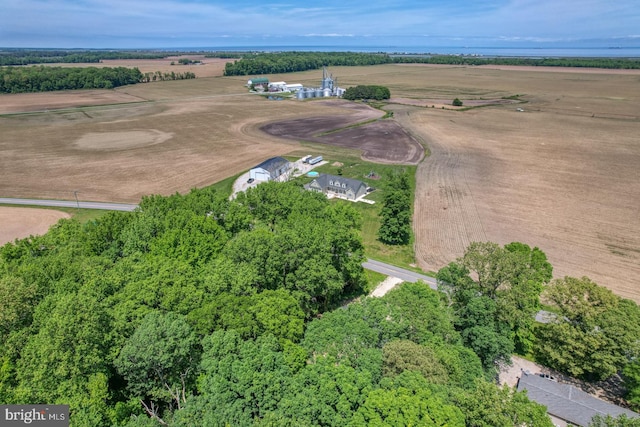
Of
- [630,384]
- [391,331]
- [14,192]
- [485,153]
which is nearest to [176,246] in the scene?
[391,331]

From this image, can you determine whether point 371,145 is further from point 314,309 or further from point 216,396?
point 216,396

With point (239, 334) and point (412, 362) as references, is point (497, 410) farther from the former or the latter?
point (239, 334)

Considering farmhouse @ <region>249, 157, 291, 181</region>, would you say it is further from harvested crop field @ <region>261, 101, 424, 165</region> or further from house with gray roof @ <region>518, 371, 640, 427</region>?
house with gray roof @ <region>518, 371, 640, 427</region>

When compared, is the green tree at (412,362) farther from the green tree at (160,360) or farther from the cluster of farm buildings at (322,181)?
the cluster of farm buildings at (322,181)

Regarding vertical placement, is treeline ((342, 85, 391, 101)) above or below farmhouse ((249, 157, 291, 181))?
above

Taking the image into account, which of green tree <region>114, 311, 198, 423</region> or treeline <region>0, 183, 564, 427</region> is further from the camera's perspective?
green tree <region>114, 311, 198, 423</region>

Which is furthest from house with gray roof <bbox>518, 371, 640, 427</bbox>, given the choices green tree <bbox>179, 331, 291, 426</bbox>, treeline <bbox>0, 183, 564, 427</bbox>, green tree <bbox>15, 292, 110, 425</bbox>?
green tree <bbox>15, 292, 110, 425</bbox>
